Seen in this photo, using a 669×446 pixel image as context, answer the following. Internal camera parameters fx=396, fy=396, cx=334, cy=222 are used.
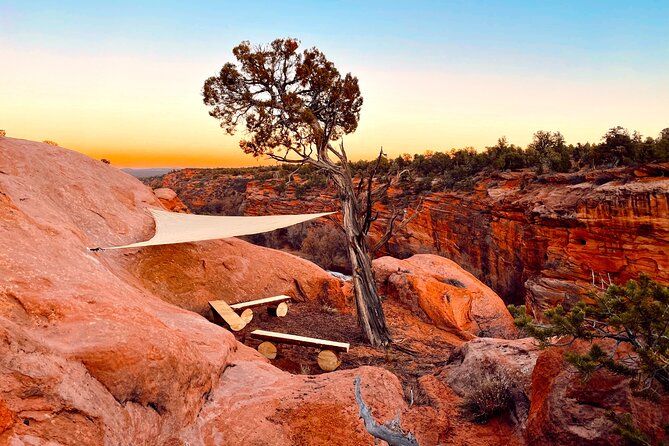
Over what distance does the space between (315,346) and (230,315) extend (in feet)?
5.75

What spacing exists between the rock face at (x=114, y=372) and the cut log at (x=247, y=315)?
2.36m

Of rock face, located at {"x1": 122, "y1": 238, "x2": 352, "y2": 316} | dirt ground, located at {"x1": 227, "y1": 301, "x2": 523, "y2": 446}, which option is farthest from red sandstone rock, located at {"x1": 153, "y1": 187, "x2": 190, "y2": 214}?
dirt ground, located at {"x1": 227, "y1": 301, "x2": 523, "y2": 446}

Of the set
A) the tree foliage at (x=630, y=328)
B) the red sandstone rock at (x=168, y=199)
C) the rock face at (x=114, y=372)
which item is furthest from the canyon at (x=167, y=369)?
the red sandstone rock at (x=168, y=199)

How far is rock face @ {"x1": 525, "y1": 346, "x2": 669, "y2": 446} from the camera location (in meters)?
3.01

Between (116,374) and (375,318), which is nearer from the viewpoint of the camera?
(116,374)

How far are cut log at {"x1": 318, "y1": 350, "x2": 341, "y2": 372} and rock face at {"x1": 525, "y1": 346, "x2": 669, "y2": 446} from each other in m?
3.59

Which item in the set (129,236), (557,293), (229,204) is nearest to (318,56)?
(129,236)

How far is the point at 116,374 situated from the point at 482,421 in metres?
4.42

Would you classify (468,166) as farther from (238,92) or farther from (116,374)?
(116,374)

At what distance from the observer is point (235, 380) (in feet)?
15.1

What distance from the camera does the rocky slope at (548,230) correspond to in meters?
12.9

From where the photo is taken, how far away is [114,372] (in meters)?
3.05

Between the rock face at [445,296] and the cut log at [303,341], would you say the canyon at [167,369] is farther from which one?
the rock face at [445,296]

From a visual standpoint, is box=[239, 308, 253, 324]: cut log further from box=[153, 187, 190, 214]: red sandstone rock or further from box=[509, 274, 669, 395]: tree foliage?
box=[153, 187, 190, 214]: red sandstone rock
